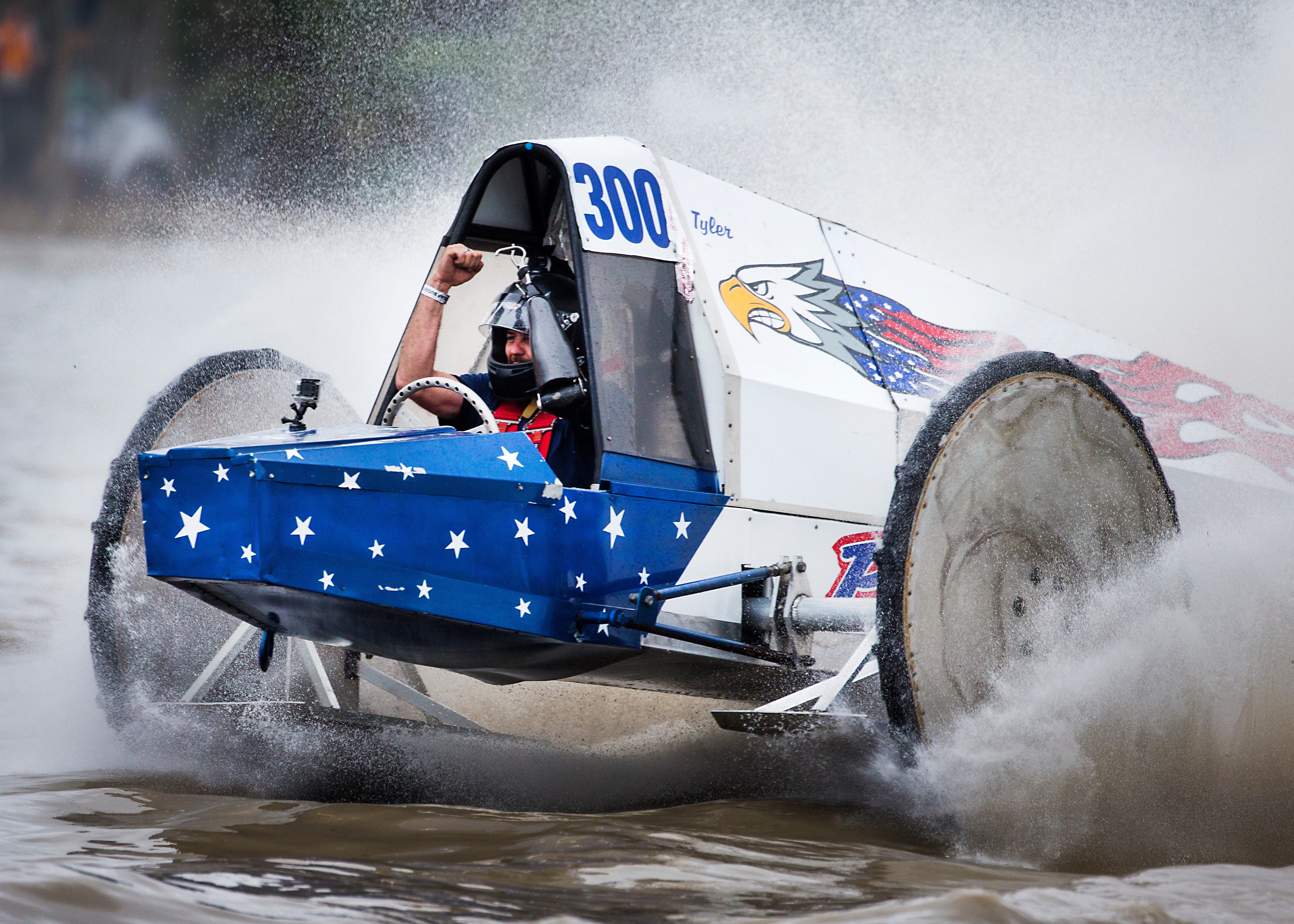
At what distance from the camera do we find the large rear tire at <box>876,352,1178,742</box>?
350 cm

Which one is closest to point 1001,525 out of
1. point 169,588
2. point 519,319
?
point 519,319

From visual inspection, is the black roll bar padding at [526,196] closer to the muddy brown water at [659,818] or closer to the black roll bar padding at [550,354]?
the black roll bar padding at [550,354]

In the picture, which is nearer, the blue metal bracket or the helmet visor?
the blue metal bracket

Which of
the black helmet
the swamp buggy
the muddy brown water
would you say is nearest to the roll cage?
the swamp buggy

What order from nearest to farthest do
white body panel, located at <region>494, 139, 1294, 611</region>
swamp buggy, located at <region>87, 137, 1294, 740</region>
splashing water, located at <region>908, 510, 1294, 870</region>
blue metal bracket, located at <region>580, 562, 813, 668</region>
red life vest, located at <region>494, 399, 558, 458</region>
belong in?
swamp buggy, located at <region>87, 137, 1294, 740</region> < splashing water, located at <region>908, 510, 1294, 870</region> < blue metal bracket, located at <region>580, 562, 813, 668</region> < white body panel, located at <region>494, 139, 1294, 611</region> < red life vest, located at <region>494, 399, 558, 458</region>

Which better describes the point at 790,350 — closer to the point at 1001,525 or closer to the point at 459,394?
the point at 1001,525

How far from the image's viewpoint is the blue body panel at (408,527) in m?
3.24

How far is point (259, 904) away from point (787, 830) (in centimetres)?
183

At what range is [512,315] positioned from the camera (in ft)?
14.6

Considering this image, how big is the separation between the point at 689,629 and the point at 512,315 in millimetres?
1446

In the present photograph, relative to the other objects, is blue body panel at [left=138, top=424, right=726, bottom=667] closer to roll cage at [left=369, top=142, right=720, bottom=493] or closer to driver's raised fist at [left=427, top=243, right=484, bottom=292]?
roll cage at [left=369, top=142, right=720, bottom=493]

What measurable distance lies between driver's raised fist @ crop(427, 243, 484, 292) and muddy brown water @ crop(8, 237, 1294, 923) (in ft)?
6.19

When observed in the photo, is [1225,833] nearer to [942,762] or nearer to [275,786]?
[942,762]

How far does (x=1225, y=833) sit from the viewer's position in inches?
156
